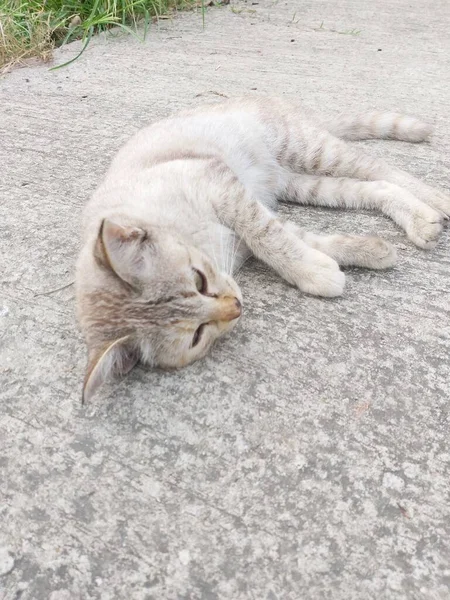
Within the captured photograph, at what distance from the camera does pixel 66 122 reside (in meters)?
3.30

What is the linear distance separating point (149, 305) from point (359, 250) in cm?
89

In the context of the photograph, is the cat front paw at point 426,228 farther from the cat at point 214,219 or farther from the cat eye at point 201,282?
the cat eye at point 201,282

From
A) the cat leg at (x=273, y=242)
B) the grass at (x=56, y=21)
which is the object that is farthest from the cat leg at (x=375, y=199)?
the grass at (x=56, y=21)

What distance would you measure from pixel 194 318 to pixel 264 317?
0.32 metres

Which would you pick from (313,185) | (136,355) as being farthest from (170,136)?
(136,355)

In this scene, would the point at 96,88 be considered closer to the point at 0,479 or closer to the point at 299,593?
the point at 0,479

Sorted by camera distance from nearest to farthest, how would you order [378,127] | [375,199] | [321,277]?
[321,277] < [375,199] < [378,127]

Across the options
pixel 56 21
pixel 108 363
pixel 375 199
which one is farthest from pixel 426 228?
pixel 56 21

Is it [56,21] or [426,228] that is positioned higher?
[56,21]

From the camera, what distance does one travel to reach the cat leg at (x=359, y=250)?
200 cm

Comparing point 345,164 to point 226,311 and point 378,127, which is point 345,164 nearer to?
point 378,127

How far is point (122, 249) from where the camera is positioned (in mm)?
1539

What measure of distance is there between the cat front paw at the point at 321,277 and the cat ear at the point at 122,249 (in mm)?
645

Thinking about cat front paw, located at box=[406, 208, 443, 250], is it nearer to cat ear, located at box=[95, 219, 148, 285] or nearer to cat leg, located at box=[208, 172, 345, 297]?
cat leg, located at box=[208, 172, 345, 297]
